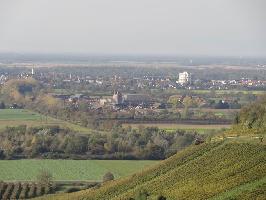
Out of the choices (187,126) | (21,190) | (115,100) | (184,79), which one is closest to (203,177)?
(21,190)

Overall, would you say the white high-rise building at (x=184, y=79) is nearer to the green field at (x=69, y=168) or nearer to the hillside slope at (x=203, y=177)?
the green field at (x=69, y=168)

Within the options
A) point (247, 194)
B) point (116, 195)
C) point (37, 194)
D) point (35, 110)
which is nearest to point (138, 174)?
point (116, 195)

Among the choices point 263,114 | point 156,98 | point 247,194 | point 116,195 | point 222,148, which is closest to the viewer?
point 247,194

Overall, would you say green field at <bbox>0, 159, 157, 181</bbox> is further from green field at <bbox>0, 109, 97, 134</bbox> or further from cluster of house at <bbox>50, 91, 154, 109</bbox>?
cluster of house at <bbox>50, 91, 154, 109</bbox>

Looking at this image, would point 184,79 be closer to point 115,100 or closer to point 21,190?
point 115,100

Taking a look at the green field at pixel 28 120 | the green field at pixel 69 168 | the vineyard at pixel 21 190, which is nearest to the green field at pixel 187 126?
the green field at pixel 28 120

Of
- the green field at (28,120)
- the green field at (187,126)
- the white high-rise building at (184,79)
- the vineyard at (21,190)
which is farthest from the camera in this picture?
the white high-rise building at (184,79)

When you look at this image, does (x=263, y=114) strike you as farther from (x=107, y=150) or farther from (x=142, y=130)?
(x=142, y=130)
